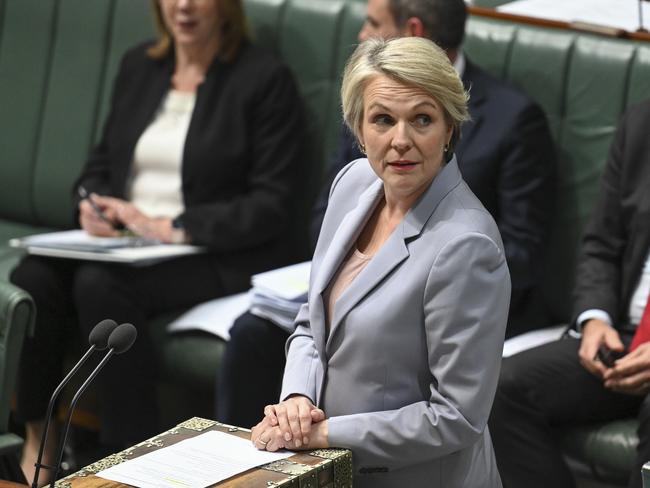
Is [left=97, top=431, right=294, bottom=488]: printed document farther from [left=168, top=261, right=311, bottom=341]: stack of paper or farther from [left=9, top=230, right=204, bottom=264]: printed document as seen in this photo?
[left=9, top=230, right=204, bottom=264]: printed document

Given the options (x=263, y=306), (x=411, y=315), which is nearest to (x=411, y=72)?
(x=411, y=315)

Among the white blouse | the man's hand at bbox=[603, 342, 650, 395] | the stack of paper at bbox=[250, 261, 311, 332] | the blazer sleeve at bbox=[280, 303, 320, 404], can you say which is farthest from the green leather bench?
the blazer sleeve at bbox=[280, 303, 320, 404]

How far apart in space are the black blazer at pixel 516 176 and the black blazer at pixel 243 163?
0.71 metres

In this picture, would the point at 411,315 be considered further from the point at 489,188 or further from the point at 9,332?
the point at 489,188

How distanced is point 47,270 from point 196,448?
1964 mm

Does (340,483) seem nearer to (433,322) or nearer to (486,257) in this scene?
(433,322)

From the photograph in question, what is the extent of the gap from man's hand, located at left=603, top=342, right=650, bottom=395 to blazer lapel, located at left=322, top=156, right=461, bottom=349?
101 centimetres

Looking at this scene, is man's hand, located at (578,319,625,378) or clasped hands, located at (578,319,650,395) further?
man's hand, located at (578,319,625,378)

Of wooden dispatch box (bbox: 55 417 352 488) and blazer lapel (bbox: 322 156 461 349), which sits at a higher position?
blazer lapel (bbox: 322 156 461 349)

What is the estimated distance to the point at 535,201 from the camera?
149 inches

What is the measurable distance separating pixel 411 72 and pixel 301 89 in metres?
2.15

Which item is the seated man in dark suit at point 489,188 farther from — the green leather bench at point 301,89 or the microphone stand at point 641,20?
the microphone stand at point 641,20

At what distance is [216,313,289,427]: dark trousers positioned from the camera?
12.4 feet

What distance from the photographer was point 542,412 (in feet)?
10.9
